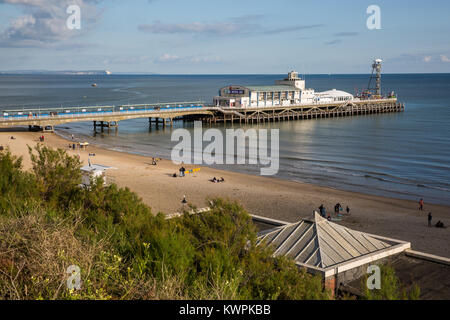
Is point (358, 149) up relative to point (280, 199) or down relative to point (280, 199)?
up

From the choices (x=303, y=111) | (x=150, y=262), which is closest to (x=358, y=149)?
(x=303, y=111)

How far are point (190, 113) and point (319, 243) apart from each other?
61.8m

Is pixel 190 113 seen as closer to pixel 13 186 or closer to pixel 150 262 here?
pixel 13 186

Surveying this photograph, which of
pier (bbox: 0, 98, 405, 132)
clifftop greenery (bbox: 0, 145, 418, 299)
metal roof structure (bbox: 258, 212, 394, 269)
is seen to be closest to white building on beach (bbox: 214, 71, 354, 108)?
pier (bbox: 0, 98, 405, 132)

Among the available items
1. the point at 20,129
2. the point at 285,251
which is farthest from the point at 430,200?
the point at 20,129

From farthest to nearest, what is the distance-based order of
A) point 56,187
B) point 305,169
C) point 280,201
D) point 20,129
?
1. point 20,129
2. point 305,169
3. point 280,201
4. point 56,187

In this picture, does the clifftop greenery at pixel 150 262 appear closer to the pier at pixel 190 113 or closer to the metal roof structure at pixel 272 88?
the pier at pixel 190 113

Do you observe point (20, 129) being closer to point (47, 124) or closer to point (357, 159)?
point (47, 124)

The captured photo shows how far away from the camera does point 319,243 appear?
1338 centimetres

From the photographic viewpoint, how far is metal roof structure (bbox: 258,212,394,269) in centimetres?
1295

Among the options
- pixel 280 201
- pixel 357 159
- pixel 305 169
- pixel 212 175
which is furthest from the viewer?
pixel 357 159

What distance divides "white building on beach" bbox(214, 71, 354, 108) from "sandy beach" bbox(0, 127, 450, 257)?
37.9 meters

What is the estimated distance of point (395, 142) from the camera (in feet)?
193
